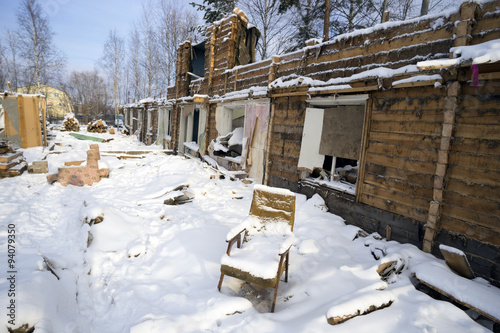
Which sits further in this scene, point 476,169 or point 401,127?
point 401,127

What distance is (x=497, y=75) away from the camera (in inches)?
118

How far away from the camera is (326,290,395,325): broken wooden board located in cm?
241

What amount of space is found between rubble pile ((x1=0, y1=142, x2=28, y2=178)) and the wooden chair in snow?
8658 millimetres

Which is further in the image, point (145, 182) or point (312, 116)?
point (145, 182)

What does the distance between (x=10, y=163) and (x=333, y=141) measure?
9.92m

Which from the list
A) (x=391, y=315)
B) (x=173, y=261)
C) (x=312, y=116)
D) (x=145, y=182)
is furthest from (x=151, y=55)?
(x=391, y=315)

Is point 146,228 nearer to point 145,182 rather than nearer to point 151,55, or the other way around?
point 145,182

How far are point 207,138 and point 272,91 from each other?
4.74m

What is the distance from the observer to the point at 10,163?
7.93 meters

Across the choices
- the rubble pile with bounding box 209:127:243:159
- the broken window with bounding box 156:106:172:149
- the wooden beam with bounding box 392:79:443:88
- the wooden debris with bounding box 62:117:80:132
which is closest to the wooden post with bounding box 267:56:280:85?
the rubble pile with bounding box 209:127:243:159

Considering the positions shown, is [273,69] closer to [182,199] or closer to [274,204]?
[182,199]

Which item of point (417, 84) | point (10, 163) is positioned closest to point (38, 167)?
point (10, 163)

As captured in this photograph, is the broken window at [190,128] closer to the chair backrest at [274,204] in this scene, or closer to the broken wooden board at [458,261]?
the chair backrest at [274,204]

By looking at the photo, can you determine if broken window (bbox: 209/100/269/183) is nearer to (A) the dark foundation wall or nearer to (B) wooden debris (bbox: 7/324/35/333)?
(A) the dark foundation wall
